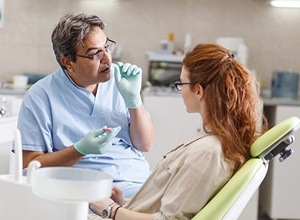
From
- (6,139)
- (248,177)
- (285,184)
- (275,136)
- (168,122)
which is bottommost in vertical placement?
(285,184)

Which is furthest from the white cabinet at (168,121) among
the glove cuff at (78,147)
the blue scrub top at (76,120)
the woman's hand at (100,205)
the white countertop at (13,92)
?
the woman's hand at (100,205)

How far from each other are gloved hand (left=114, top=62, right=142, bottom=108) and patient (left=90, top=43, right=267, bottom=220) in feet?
1.23

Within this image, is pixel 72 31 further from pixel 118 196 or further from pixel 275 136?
pixel 275 136

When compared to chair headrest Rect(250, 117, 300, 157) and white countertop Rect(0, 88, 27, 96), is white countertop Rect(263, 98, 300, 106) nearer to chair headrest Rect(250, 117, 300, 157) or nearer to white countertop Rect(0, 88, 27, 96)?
white countertop Rect(0, 88, 27, 96)

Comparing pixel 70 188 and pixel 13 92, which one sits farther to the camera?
pixel 13 92

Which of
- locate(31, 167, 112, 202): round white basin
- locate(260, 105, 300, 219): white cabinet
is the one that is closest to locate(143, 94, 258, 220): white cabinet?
locate(260, 105, 300, 219): white cabinet

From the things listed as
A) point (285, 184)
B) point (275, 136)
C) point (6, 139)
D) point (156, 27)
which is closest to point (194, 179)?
point (275, 136)

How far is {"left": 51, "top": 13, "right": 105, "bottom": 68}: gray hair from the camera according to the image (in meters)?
2.16

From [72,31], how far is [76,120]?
13.3 inches

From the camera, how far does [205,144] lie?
166 cm

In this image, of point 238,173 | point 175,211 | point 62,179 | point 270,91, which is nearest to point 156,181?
point 175,211

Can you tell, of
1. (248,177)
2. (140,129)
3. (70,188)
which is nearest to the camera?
(70,188)

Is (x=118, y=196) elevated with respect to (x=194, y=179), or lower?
lower

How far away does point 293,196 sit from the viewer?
151 inches
